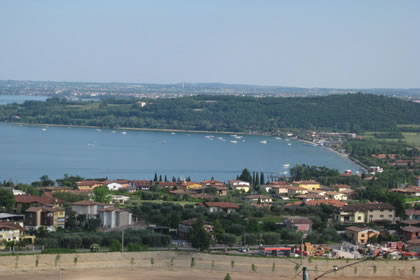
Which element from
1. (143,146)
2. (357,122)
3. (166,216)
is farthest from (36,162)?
(357,122)

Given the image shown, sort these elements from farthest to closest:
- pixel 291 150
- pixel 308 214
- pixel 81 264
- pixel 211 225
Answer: pixel 291 150 → pixel 308 214 → pixel 211 225 → pixel 81 264

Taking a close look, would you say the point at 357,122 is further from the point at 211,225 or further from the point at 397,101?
the point at 211,225

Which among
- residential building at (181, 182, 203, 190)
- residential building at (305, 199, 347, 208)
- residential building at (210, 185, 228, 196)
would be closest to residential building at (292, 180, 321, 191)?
residential building at (210, 185, 228, 196)

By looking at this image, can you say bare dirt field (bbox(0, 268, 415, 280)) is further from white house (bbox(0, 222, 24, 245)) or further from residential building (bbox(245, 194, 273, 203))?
residential building (bbox(245, 194, 273, 203))

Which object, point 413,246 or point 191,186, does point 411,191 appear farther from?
point 413,246

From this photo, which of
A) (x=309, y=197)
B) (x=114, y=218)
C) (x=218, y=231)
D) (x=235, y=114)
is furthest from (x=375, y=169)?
(x=235, y=114)
